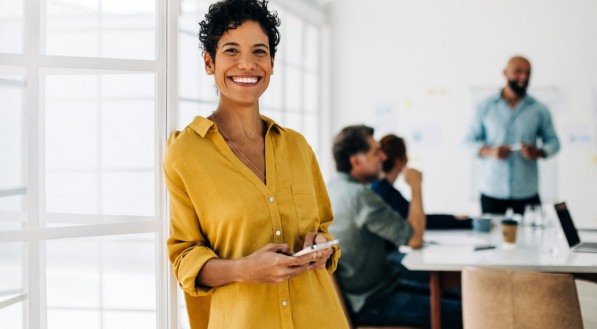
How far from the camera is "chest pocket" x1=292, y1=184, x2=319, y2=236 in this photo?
1.70m

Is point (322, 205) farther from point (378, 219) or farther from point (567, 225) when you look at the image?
point (567, 225)

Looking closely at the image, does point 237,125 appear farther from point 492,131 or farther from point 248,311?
point 492,131

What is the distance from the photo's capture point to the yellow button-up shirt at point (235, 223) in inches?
62.9

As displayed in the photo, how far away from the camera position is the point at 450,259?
10.00 ft

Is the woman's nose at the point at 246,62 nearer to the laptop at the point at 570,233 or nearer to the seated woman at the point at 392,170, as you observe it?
the laptop at the point at 570,233

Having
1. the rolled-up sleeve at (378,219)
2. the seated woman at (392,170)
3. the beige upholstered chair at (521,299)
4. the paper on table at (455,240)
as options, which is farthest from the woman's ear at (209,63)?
the seated woman at (392,170)

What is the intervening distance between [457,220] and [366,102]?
3.13 meters

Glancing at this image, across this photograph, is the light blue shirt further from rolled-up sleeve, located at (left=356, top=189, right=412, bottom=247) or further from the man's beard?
rolled-up sleeve, located at (left=356, top=189, right=412, bottom=247)

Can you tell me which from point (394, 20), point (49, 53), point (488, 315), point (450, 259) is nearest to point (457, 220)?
point (450, 259)

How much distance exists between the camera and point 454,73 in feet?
22.2

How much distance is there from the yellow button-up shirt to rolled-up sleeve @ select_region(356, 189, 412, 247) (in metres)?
1.47

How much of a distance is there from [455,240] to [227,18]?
2.32 m

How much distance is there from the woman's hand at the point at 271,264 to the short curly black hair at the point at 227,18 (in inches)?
19.1

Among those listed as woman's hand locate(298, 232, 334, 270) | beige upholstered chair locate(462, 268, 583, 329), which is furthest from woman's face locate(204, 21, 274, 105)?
beige upholstered chair locate(462, 268, 583, 329)
